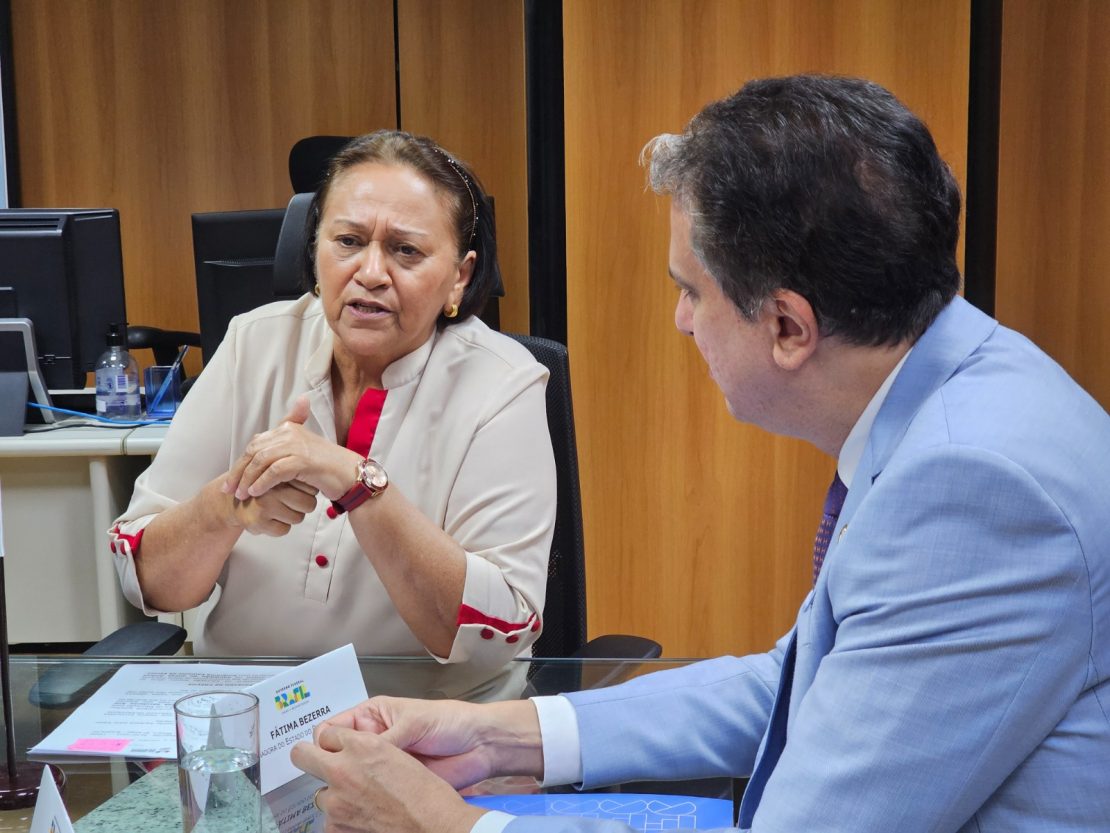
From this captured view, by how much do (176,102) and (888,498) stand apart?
5458 millimetres

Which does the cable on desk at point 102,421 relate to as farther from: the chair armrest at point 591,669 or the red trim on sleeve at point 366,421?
the chair armrest at point 591,669

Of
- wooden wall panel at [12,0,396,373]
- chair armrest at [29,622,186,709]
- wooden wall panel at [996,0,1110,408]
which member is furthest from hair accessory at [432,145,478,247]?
wooden wall panel at [12,0,396,373]

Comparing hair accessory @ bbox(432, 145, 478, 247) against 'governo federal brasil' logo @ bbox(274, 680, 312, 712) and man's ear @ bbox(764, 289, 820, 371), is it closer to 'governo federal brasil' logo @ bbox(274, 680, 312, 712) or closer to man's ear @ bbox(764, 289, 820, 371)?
'governo federal brasil' logo @ bbox(274, 680, 312, 712)

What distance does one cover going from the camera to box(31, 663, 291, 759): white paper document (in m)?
1.33

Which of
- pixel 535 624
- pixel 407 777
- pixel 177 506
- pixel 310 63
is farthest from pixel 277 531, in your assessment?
pixel 310 63

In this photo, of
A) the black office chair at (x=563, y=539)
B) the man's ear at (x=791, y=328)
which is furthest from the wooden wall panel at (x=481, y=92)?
the man's ear at (x=791, y=328)

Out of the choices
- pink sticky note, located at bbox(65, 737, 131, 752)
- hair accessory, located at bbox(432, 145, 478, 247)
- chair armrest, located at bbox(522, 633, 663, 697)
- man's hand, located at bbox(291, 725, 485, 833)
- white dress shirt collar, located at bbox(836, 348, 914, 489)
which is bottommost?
chair armrest, located at bbox(522, 633, 663, 697)

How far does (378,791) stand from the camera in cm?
110

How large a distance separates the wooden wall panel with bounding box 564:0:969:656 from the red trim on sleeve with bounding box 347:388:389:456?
1.31m

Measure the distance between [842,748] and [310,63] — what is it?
5.36 m

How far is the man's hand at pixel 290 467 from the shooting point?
1605 millimetres

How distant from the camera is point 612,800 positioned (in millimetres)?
1251

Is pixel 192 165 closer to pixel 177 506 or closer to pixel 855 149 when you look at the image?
pixel 177 506

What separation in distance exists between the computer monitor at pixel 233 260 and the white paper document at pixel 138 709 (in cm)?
162
